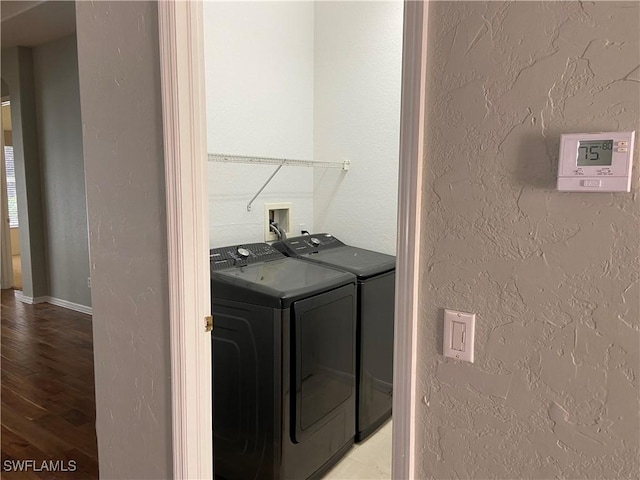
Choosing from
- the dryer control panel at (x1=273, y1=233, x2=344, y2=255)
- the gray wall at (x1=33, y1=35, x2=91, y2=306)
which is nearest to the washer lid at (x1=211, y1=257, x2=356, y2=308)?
the dryer control panel at (x1=273, y1=233, x2=344, y2=255)

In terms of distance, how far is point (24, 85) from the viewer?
4836mm

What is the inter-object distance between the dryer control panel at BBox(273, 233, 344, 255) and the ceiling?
260 cm

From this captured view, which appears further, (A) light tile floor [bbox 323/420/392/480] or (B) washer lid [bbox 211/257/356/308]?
(A) light tile floor [bbox 323/420/392/480]

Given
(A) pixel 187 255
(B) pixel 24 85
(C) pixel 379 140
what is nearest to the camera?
(A) pixel 187 255

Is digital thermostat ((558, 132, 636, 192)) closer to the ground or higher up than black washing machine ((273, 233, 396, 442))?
higher up

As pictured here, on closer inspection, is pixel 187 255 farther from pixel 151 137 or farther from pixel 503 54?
pixel 503 54

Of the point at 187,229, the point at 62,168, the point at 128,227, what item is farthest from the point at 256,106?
the point at 62,168

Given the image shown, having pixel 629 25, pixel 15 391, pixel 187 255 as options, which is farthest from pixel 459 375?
pixel 15 391

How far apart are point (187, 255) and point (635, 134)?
45.8 inches

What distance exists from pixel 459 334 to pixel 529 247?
0.22m

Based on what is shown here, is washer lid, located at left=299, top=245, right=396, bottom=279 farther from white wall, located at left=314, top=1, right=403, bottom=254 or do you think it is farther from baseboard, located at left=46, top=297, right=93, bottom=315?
baseboard, located at left=46, top=297, right=93, bottom=315

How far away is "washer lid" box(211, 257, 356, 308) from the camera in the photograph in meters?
1.90

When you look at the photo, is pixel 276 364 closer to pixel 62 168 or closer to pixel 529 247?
pixel 529 247

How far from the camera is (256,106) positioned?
8.74 ft
